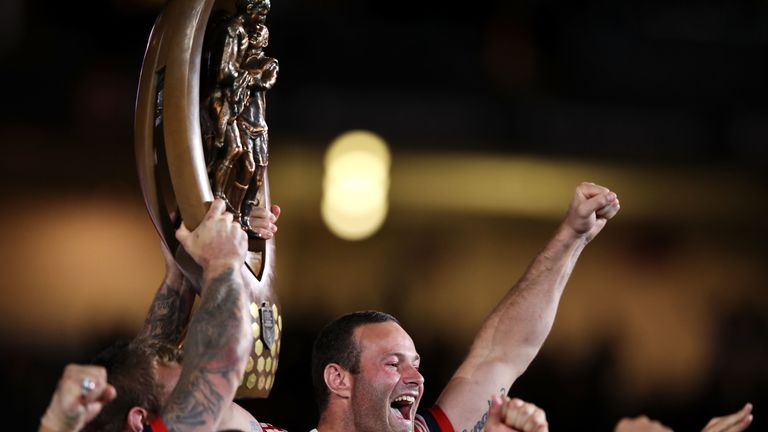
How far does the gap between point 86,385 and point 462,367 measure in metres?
1.25

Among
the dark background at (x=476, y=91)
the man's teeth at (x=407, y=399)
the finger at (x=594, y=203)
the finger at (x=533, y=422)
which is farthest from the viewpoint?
the dark background at (x=476, y=91)

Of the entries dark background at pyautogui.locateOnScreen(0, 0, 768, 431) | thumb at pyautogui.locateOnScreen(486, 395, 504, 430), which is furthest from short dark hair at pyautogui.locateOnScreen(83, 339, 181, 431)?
dark background at pyautogui.locateOnScreen(0, 0, 768, 431)

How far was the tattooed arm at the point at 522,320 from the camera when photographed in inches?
117

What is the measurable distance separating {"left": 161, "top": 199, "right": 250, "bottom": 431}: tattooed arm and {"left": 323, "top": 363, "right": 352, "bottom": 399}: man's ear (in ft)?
2.14

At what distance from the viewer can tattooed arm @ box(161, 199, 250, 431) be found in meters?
2.15

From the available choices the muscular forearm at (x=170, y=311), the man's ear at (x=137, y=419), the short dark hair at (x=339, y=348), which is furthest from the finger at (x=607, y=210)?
the man's ear at (x=137, y=419)

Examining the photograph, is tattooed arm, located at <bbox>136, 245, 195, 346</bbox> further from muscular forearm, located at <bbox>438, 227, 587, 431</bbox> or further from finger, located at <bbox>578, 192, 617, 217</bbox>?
finger, located at <bbox>578, 192, 617, 217</bbox>

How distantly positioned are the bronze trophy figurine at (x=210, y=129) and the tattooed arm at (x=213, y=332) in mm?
49

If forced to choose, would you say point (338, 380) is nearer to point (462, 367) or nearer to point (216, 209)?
point (462, 367)

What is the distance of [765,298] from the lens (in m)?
8.02

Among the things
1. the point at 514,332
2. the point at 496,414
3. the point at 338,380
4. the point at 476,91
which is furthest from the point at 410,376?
the point at 476,91

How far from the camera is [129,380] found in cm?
226

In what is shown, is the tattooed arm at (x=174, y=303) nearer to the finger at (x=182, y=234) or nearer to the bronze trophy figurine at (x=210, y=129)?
the bronze trophy figurine at (x=210, y=129)

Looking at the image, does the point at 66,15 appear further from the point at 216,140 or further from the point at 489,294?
the point at 216,140
